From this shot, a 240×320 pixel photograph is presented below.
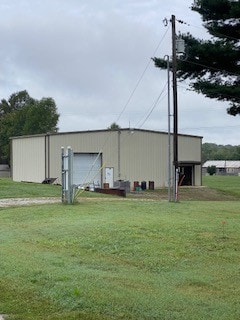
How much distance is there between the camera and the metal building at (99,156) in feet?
148

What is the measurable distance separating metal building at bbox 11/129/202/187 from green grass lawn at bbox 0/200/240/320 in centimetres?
3125

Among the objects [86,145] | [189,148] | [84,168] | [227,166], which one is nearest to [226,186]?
[189,148]

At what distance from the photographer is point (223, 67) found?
1320 inches

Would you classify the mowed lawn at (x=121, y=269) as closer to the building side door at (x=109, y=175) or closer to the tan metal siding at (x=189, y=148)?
the building side door at (x=109, y=175)

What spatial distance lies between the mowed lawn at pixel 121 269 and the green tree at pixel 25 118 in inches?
3245

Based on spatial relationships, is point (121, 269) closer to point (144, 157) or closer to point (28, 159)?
point (144, 157)

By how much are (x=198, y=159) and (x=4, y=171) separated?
52748 millimetres

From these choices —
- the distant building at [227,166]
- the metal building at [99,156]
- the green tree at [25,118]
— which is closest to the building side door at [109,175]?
the metal building at [99,156]

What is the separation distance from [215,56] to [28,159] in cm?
2183

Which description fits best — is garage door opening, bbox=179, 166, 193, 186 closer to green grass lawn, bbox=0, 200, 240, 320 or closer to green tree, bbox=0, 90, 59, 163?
green grass lawn, bbox=0, 200, 240, 320

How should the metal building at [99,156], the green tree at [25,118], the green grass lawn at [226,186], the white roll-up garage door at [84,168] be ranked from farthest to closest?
the green tree at [25,118] → the green grass lawn at [226,186] → the metal building at [99,156] → the white roll-up garage door at [84,168]

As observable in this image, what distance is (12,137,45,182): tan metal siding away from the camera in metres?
45.6

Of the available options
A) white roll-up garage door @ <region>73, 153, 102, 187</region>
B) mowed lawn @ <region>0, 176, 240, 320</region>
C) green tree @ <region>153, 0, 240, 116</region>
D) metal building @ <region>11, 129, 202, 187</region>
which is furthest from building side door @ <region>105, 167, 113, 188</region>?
mowed lawn @ <region>0, 176, 240, 320</region>

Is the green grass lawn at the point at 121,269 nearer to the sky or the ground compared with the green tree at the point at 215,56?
nearer to the ground
